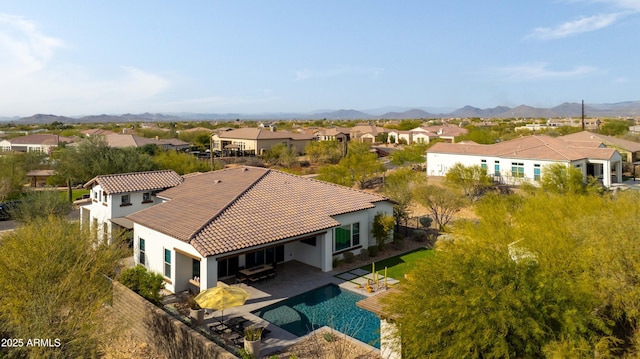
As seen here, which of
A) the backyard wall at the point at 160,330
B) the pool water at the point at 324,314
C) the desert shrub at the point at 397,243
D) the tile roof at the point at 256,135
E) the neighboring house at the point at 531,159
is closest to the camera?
the backyard wall at the point at 160,330

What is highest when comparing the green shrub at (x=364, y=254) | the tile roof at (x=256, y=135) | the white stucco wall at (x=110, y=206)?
the tile roof at (x=256, y=135)

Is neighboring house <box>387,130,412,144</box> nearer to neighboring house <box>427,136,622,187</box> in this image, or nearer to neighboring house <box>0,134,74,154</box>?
neighboring house <box>427,136,622,187</box>

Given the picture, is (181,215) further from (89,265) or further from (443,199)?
(443,199)

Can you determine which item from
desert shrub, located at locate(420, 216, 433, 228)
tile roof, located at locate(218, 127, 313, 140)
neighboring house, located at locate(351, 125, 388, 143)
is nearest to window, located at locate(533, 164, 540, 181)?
desert shrub, located at locate(420, 216, 433, 228)

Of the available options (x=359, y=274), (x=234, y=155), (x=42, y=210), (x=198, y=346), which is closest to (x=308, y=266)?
(x=359, y=274)

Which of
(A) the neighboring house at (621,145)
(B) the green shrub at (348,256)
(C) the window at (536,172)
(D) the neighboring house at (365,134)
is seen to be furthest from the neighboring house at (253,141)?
(B) the green shrub at (348,256)

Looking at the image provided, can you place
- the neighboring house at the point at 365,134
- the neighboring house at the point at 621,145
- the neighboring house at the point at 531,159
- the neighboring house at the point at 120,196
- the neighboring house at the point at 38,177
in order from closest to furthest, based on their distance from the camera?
1. the neighboring house at the point at 120,196
2. the neighboring house at the point at 531,159
3. the neighboring house at the point at 38,177
4. the neighboring house at the point at 621,145
5. the neighboring house at the point at 365,134

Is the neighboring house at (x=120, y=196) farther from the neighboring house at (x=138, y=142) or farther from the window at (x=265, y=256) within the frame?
the neighboring house at (x=138, y=142)
